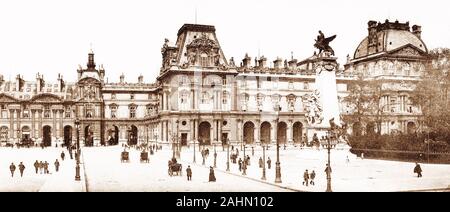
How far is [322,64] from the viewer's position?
42.1m

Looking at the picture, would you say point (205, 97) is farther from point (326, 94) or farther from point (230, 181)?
point (230, 181)

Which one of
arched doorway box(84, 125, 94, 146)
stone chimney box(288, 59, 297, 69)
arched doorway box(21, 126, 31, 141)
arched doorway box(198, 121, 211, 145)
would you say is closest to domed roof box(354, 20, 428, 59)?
stone chimney box(288, 59, 297, 69)

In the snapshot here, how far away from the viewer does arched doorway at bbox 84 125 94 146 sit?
289 ft

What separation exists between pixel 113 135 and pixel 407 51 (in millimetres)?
48854

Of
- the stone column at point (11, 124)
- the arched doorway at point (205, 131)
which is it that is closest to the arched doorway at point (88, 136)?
the stone column at point (11, 124)

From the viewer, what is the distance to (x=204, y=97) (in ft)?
251

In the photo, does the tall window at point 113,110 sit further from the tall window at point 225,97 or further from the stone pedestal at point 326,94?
the stone pedestal at point 326,94

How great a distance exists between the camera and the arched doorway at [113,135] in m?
91.7

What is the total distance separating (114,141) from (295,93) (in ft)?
102

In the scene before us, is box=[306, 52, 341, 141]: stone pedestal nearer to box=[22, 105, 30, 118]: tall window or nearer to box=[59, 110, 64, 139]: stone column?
box=[59, 110, 64, 139]: stone column

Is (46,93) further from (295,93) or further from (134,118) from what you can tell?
(295,93)

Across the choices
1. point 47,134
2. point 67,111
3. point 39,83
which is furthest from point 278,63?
point 47,134
